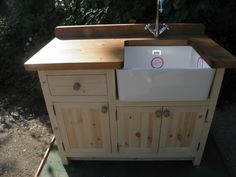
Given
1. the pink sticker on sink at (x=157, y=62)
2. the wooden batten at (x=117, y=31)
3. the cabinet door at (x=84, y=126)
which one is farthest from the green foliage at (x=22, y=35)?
the pink sticker on sink at (x=157, y=62)

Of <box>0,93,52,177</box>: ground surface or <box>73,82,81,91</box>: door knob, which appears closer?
<box>73,82,81,91</box>: door knob

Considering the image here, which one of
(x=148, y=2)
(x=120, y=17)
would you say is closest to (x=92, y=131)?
(x=120, y=17)

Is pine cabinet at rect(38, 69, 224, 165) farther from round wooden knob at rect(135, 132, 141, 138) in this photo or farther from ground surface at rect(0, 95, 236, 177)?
ground surface at rect(0, 95, 236, 177)

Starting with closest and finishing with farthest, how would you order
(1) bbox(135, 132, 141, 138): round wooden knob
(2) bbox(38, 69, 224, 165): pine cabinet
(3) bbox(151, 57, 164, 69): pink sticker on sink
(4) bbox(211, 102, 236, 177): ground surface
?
(2) bbox(38, 69, 224, 165): pine cabinet, (1) bbox(135, 132, 141, 138): round wooden knob, (3) bbox(151, 57, 164, 69): pink sticker on sink, (4) bbox(211, 102, 236, 177): ground surface

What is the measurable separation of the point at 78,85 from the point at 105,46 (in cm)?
32

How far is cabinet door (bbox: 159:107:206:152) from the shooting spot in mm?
1396

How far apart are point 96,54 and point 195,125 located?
725 millimetres

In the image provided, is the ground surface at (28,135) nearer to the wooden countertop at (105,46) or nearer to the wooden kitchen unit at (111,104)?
the wooden kitchen unit at (111,104)

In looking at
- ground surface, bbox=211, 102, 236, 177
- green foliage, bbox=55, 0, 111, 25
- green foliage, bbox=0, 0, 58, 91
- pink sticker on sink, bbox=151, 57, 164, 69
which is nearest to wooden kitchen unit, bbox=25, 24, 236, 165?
pink sticker on sink, bbox=151, 57, 164, 69

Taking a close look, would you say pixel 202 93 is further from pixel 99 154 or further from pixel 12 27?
pixel 12 27

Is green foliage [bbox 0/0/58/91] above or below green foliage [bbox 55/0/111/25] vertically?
below

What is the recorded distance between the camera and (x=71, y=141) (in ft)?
5.12

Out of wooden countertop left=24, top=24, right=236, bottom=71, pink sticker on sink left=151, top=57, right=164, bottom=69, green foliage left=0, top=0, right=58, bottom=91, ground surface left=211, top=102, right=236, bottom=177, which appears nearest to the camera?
wooden countertop left=24, top=24, right=236, bottom=71

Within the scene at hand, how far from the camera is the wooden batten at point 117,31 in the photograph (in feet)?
5.41
